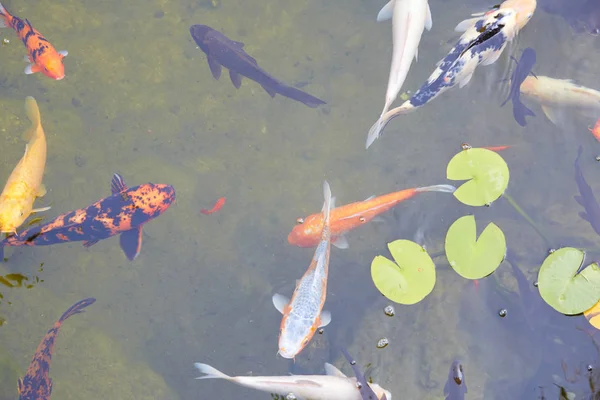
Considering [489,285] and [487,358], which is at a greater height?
[489,285]

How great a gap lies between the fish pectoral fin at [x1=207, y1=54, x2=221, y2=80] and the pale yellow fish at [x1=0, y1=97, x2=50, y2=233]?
130 centimetres

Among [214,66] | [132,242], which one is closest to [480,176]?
[214,66]

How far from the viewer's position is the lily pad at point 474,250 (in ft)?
9.89

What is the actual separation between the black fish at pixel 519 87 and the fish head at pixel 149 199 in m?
2.53

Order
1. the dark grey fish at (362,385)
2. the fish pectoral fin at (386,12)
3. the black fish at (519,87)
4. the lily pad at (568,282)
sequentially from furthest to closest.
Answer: the fish pectoral fin at (386,12) → the black fish at (519,87) → the dark grey fish at (362,385) → the lily pad at (568,282)

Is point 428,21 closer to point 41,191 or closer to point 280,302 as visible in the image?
point 280,302

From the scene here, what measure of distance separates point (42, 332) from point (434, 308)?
271cm

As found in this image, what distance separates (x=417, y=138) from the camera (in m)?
3.58

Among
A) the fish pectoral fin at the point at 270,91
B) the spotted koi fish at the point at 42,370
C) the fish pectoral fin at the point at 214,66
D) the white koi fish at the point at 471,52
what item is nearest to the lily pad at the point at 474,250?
the white koi fish at the point at 471,52

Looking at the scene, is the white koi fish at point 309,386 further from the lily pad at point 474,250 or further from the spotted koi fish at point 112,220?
the spotted koi fish at point 112,220

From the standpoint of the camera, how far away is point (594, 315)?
2.91m

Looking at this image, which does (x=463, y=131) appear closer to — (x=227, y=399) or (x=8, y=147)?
(x=227, y=399)

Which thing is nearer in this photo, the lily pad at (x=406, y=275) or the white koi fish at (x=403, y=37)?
the lily pad at (x=406, y=275)

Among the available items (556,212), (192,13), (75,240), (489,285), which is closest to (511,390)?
(489,285)
